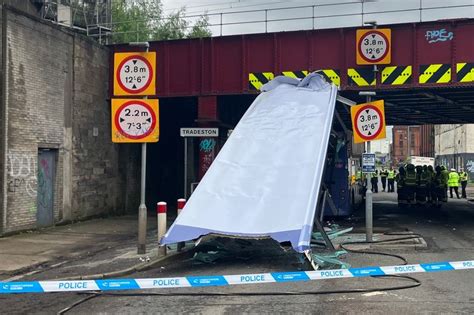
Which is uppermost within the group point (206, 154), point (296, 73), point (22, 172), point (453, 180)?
point (296, 73)

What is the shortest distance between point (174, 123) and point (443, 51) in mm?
11929

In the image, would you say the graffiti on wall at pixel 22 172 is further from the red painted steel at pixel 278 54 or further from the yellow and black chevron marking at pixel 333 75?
the yellow and black chevron marking at pixel 333 75

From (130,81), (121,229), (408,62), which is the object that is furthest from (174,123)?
(130,81)

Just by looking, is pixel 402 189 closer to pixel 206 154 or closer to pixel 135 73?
pixel 206 154

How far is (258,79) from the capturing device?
1742cm

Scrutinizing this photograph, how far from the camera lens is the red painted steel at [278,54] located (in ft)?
52.0

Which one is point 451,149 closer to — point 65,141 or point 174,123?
point 174,123

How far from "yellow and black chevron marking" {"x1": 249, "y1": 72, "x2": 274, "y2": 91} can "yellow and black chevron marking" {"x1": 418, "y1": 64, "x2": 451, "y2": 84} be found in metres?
4.78

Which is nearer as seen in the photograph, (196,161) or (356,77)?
(356,77)

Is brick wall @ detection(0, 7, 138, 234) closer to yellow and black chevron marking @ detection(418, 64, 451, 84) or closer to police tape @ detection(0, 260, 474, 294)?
police tape @ detection(0, 260, 474, 294)

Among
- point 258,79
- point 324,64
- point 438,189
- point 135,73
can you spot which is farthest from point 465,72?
point 135,73

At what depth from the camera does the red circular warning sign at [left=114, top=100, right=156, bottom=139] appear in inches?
410

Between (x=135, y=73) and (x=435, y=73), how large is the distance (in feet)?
32.0

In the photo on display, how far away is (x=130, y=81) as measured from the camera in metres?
10.6
